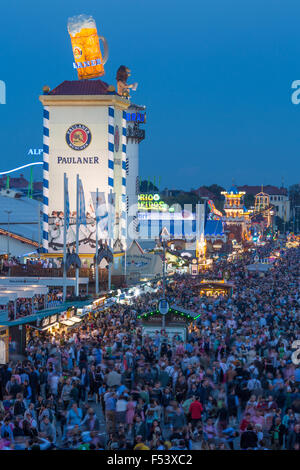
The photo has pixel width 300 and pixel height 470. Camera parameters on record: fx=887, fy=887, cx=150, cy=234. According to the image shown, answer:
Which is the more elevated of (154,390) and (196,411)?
(154,390)

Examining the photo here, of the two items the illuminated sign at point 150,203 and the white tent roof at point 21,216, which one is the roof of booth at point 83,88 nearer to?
the white tent roof at point 21,216

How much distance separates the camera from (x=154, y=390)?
627 inches

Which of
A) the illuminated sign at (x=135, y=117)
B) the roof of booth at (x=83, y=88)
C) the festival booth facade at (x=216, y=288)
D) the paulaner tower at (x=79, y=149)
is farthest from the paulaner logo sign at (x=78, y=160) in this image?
the illuminated sign at (x=135, y=117)

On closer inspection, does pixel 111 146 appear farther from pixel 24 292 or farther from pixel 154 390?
pixel 154 390

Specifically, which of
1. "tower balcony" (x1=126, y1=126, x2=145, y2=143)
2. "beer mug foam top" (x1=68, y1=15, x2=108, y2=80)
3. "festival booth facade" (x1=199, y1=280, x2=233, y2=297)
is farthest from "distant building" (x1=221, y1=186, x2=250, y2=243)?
"festival booth facade" (x1=199, y1=280, x2=233, y2=297)

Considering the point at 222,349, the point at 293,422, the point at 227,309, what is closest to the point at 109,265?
the point at 227,309

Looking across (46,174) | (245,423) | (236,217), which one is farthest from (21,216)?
(236,217)

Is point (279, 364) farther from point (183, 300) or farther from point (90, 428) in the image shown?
point (183, 300)

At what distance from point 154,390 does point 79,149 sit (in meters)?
28.5

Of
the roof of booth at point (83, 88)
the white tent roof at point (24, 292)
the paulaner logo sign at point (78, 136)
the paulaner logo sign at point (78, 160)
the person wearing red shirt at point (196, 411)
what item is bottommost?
the person wearing red shirt at point (196, 411)

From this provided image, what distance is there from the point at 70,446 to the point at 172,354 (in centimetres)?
894

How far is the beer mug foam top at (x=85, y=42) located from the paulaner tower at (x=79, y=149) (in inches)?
75.4

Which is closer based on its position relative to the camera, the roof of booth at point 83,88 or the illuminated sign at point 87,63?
the roof of booth at point 83,88

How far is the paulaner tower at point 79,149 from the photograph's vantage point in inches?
1690
